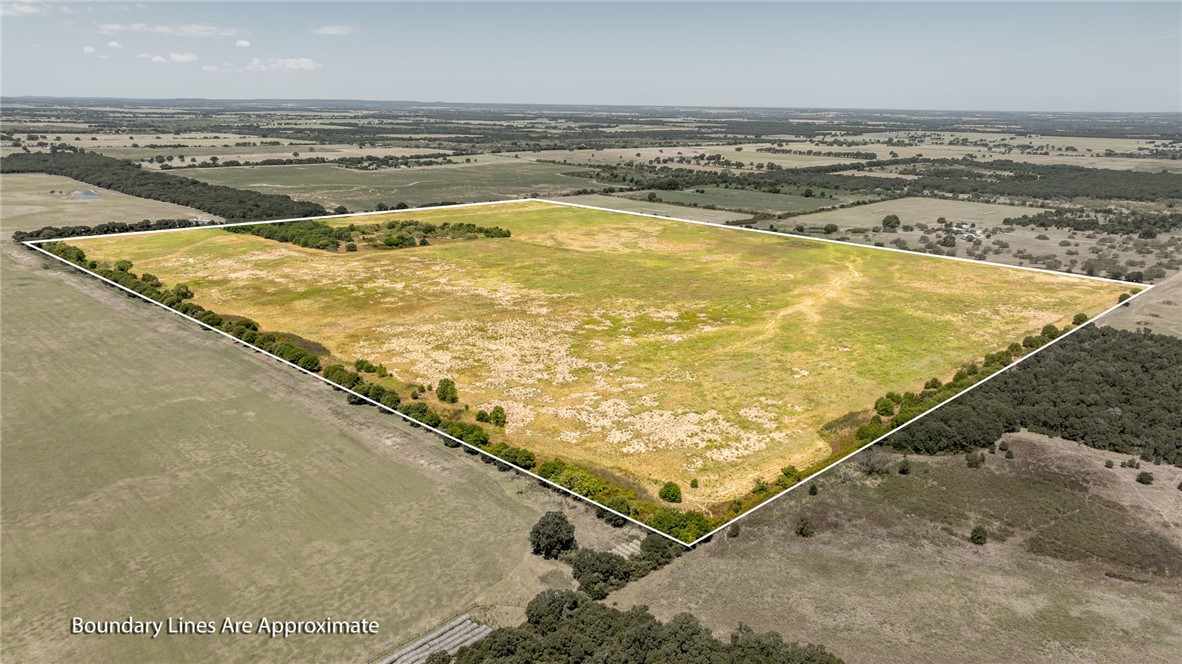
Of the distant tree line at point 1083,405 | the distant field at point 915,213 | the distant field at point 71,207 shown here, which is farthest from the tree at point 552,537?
the distant field at point 71,207

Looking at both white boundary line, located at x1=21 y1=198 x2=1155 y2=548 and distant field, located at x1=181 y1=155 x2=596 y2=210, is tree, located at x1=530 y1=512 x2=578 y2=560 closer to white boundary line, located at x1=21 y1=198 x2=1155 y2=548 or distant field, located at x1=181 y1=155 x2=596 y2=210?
white boundary line, located at x1=21 y1=198 x2=1155 y2=548

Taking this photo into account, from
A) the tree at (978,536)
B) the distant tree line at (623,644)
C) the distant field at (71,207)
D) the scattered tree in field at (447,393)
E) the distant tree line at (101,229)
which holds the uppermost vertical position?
the distant field at (71,207)

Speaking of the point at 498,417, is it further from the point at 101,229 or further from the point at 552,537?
the point at 101,229

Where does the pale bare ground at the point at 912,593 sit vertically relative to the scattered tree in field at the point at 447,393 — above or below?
below

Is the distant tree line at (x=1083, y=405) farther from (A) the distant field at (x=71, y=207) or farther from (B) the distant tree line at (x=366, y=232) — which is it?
(A) the distant field at (x=71, y=207)

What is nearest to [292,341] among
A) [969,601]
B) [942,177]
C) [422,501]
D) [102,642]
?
[422,501]

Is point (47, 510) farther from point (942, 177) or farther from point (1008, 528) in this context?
point (942, 177)

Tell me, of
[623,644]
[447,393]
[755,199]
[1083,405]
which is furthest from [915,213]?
[623,644]
